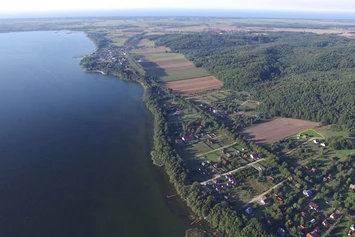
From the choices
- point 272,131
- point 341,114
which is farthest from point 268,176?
point 341,114

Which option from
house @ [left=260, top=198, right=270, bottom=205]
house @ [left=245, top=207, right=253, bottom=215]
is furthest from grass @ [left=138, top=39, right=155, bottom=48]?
house @ [left=245, top=207, right=253, bottom=215]

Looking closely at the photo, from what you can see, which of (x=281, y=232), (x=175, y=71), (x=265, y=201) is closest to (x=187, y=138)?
(x=265, y=201)

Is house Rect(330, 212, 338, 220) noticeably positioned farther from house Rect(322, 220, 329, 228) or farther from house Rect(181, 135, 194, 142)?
house Rect(181, 135, 194, 142)

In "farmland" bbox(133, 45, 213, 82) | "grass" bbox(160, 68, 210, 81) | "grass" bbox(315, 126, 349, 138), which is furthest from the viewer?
"farmland" bbox(133, 45, 213, 82)

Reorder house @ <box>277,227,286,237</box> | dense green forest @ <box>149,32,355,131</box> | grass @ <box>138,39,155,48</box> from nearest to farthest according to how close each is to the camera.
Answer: house @ <box>277,227,286,237</box>, dense green forest @ <box>149,32,355,131</box>, grass @ <box>138,39,155,48</box>

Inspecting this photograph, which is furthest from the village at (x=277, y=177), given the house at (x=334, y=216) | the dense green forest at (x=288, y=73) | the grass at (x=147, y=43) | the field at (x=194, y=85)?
the grass at (x=147, y=43)

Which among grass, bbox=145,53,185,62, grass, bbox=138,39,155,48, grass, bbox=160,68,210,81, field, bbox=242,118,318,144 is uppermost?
grass, bbox=138,39,155,48
